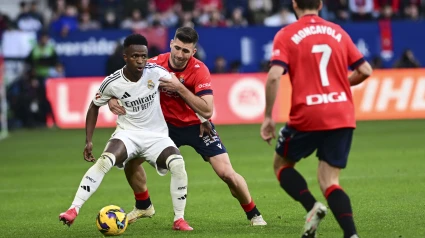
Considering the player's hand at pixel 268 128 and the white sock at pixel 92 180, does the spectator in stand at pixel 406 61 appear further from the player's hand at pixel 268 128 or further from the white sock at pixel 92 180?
the player's hand at pixel 268 128

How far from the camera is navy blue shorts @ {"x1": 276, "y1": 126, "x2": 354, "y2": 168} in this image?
7.56m

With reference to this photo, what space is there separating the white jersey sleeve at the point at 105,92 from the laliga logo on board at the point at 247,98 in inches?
539

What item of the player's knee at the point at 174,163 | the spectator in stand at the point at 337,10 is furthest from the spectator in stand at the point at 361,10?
the player's knee at the point at 174,163

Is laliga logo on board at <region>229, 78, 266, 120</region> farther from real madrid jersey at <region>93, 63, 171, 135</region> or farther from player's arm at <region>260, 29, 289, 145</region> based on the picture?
player's arm at <region>260, 29, 289, 145</region>

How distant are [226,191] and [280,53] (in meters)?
5.14

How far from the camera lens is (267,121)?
293 inches

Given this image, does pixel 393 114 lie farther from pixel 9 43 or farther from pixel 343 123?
pixel 343 123

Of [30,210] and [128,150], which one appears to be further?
[30,210]

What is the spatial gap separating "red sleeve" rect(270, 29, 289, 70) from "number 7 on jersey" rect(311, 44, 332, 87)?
0.23m

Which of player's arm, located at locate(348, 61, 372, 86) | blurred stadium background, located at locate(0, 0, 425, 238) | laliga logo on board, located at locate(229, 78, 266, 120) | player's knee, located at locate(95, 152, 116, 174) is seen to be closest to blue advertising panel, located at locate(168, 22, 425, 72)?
blurred stadium background, located at locate(0, 0, 425, 238)

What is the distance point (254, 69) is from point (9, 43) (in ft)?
22.2

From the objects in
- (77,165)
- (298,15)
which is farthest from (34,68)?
(298,15)

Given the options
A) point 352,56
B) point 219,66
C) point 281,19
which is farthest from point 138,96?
point 281,19

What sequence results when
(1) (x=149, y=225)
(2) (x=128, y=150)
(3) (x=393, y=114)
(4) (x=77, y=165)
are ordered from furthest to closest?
1. (3) (x=393, y=114)
2. (4) (x=77, y=165)
3. (1) (x=149, y=225)
4. (2) (x=128, y=150)
